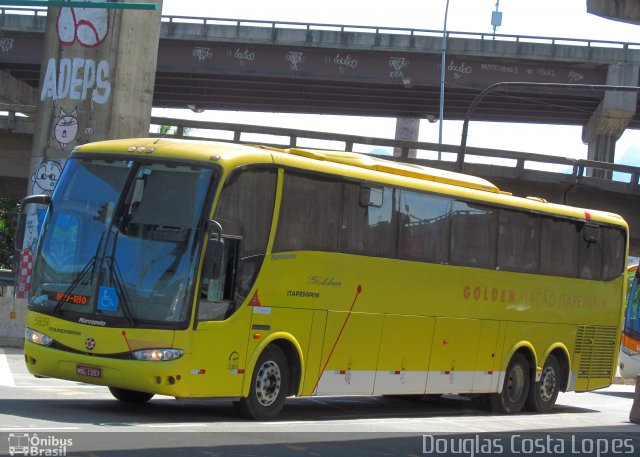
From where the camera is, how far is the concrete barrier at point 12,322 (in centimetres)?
2433

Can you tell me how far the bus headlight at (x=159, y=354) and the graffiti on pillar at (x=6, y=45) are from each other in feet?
153

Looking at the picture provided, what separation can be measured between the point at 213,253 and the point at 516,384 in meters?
8.34

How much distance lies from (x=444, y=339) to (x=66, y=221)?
6448mm

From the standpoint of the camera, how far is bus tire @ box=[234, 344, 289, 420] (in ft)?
47.4

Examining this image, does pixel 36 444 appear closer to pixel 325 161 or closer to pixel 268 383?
pixel 268 383

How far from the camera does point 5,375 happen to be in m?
18.5

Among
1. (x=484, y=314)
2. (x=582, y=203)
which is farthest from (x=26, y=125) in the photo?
(x=484, y=314)

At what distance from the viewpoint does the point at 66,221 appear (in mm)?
14078

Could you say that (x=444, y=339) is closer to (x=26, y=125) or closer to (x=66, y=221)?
(x=66, y=221)

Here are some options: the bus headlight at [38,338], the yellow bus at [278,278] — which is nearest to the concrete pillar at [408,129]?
the yellow bus at [278,278]

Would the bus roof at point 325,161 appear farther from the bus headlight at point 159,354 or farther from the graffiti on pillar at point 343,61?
the graffiti on pillar at point 343,61

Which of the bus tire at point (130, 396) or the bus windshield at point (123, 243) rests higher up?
the bus windshield at point (123, 243)

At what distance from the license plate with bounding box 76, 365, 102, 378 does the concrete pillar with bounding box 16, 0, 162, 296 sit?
14.6 meters

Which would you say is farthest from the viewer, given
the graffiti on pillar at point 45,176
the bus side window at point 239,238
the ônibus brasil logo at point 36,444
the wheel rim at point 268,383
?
the graffiti on pillar at point 45,176
